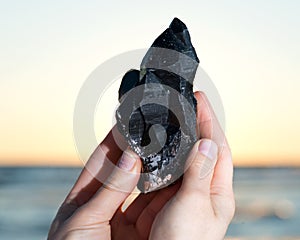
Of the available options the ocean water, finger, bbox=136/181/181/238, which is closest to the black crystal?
finger, bbox=136/181/181/238

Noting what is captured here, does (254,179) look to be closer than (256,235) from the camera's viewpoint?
No

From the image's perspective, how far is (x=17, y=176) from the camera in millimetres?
19031

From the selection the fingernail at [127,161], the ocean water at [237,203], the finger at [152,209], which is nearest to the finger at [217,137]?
the finger at [152,209]

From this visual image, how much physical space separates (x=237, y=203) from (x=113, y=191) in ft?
33.1

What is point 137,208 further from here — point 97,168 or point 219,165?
point 219,165

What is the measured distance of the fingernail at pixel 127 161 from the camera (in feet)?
7.95

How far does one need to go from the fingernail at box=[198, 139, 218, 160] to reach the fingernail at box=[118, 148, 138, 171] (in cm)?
23

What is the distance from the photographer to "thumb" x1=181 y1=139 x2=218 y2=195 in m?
2.41

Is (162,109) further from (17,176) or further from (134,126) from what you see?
(17,176)

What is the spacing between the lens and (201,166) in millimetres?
2434

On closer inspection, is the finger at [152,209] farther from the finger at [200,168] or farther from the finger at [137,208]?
the finger at [200,168]

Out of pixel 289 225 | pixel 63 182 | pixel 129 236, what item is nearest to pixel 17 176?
pixel 63 182

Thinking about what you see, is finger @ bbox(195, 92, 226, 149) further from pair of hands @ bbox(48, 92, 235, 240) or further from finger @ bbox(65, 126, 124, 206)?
finger @ bbox(65, 126, 124, 206)

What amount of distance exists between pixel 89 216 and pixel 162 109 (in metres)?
0.45
